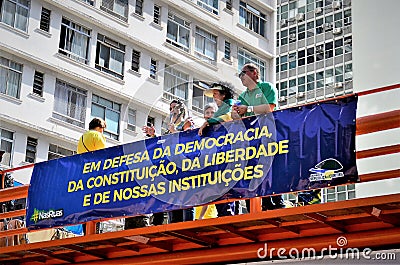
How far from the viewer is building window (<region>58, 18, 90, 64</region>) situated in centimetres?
2894

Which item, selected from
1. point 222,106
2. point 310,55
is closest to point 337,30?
point 310,55

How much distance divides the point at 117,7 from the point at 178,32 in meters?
3.35

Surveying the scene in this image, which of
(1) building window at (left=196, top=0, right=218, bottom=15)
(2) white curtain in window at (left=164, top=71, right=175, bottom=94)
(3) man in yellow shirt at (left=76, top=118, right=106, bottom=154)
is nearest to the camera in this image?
(2) white curtain in window at (left=164, top=71, right=175, bottom=94)

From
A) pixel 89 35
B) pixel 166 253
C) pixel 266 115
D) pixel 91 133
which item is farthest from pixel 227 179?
pixel 89 35

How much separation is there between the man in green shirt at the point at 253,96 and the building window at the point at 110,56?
2114 cm

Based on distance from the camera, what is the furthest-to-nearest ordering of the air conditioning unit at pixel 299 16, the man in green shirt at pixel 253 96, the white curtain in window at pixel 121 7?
the air conditioning unit at pixel 299 16
the white curtain in window at pixel 121 7
the man in green shirt at pixel 253 96

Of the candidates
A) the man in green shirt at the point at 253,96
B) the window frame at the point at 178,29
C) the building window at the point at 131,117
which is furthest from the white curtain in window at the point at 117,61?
the man in green shirt at the point at 253,96

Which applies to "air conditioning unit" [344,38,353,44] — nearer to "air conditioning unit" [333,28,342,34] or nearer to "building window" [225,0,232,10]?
"air conditioning unit" [333,28,342,34]

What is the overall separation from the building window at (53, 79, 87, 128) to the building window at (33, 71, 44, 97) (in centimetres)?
66

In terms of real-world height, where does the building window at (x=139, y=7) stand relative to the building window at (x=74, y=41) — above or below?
above

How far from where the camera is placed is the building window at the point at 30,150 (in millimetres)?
27188

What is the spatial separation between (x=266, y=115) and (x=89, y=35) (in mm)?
21470

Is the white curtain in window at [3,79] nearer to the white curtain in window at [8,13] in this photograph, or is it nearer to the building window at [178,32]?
the white curtain in window at [8,13]

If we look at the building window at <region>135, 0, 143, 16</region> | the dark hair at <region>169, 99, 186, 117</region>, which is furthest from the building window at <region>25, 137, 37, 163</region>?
the dark hair at <region>169, 99, 186, 117</region>
